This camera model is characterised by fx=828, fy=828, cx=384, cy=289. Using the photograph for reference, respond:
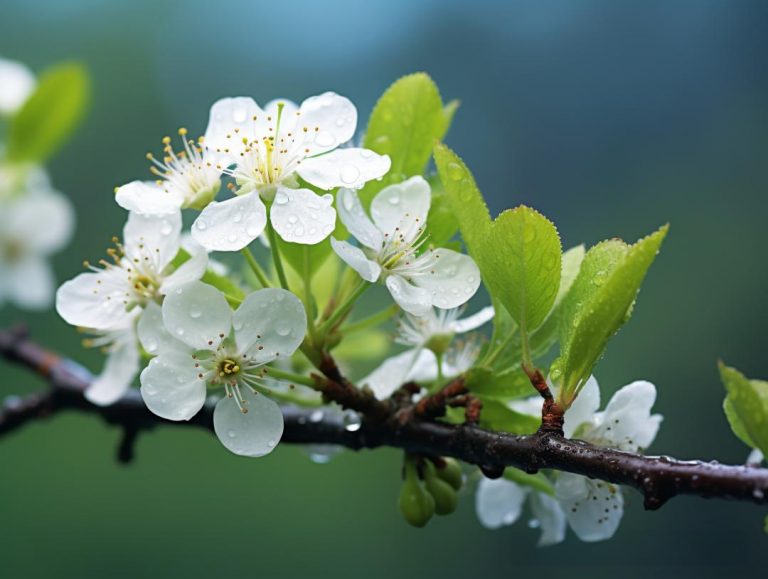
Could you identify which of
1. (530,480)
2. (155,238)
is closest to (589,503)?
(530,480)

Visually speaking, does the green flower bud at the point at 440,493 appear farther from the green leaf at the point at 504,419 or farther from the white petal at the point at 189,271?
the white petal at the point at 189,271

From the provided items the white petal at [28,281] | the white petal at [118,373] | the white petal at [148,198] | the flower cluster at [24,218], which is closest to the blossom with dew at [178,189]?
the white petal at [148,198]

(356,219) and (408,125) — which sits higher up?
(408,125)

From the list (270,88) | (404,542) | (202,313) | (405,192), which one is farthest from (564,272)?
(270,88)

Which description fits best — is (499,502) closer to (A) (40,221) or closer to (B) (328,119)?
(B) (328,119)

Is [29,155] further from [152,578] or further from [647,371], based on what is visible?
[647,371]
